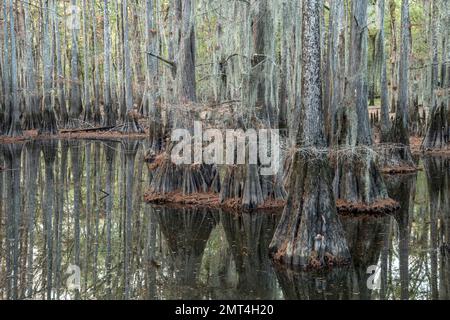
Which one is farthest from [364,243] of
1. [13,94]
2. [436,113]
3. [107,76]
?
[107,76]

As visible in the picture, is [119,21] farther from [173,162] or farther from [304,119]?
[304,119]

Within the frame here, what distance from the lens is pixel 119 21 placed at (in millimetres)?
29844

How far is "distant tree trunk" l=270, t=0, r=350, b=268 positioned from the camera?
6.78 meters

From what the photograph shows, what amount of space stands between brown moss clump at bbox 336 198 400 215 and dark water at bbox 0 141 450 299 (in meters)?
0.26

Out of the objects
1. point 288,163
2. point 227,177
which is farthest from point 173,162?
point 288,163

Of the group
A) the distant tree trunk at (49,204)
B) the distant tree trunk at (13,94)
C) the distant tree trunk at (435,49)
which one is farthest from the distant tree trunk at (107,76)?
the distant tree trunk at (435,49)

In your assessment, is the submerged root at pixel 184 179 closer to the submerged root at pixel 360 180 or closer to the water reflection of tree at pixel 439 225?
the submerged root at pixel 360 180

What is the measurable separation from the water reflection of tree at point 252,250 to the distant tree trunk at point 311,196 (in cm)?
32

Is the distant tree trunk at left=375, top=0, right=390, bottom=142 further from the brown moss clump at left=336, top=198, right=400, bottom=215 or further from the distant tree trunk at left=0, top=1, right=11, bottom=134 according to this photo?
the distant tree trunk at left=0, top=1, right=11, bottom=134

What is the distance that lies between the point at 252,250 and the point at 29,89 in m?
18.0

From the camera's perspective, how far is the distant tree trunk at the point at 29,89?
22.6 meters

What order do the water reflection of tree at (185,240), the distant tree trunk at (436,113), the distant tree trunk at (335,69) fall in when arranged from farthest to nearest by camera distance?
1. the distant tree trunk at (436,113)
2. the distant tree trunk at (335,69)
3. the water reflection of tree at (185,240)

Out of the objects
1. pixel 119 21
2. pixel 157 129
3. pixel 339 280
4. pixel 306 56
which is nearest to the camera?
pixel 339 280
